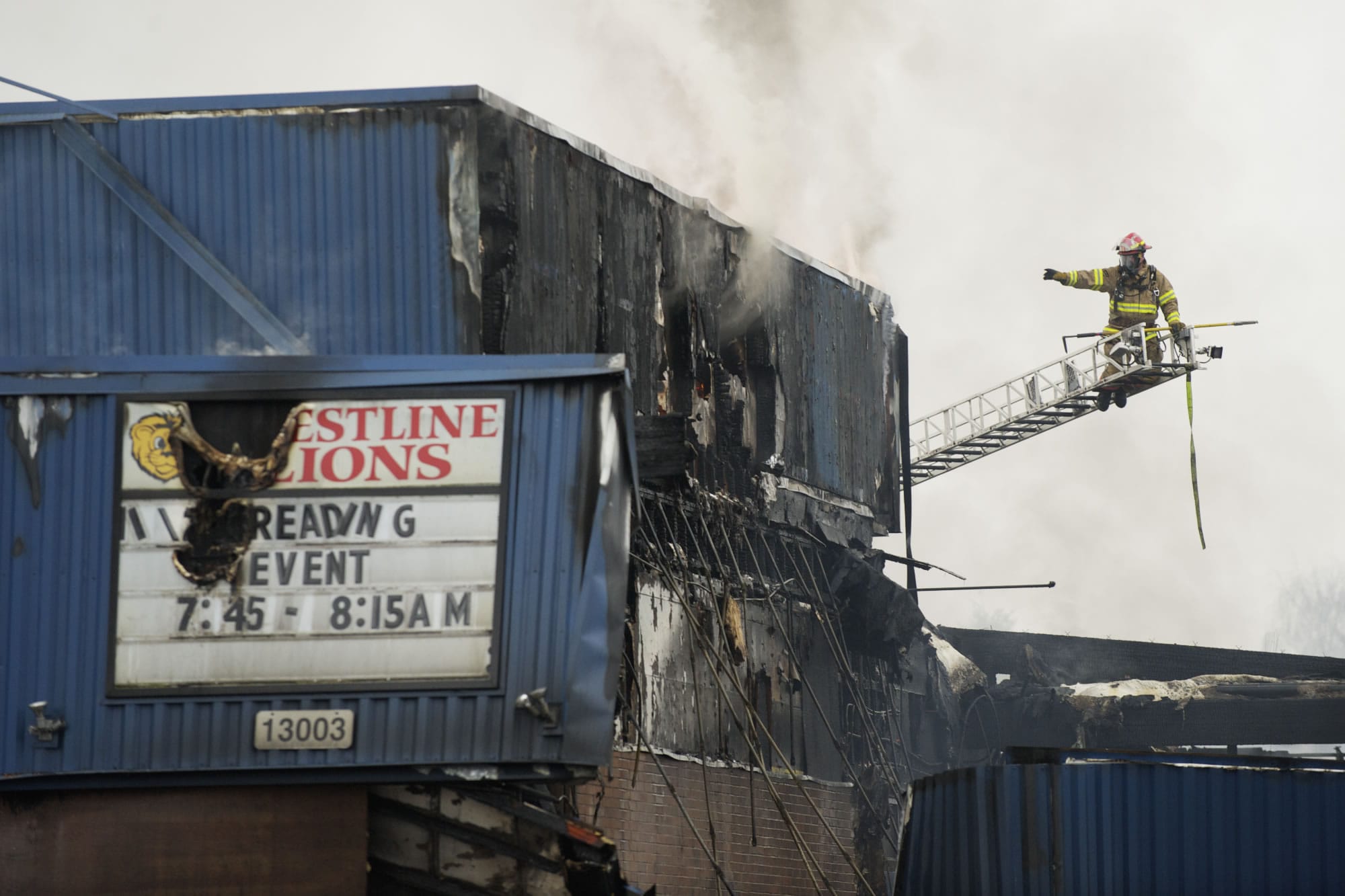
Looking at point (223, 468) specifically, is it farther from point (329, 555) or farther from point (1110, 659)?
point (1110, 659)

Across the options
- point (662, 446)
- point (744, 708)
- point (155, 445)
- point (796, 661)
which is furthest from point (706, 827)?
point (155, 445)

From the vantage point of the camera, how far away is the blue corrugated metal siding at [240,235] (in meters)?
19.9

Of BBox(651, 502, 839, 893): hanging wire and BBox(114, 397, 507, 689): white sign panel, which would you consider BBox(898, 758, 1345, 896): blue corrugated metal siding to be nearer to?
BBox(651, 502, 839, 893): hanging wire

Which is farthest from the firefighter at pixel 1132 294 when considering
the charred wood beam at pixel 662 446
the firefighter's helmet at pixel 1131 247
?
the charred wood beam at pixel 662 446

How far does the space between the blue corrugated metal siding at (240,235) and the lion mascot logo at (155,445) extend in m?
4.69

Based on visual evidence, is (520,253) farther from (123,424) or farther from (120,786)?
(120,786)

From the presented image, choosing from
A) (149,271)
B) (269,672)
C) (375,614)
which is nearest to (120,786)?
(269,672)

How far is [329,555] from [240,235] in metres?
6.62

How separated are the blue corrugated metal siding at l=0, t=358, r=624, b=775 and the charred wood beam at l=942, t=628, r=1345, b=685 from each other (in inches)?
840

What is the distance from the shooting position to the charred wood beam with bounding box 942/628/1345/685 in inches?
1377

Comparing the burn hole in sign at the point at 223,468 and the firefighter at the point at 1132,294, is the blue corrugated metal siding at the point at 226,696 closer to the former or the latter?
the burn hole in sign at the point at 223,468

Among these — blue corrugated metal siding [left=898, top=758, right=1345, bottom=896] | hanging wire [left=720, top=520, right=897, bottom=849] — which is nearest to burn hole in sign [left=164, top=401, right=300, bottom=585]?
blue corrugated metal siding [left=898, top=758, right=1345, bottom=896]

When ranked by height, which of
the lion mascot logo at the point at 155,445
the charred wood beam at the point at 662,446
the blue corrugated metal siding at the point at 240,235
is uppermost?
the blue corrugated metal siding at the point at 240,235

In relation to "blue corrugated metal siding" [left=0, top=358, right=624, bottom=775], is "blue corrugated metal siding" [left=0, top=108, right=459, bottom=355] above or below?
above
